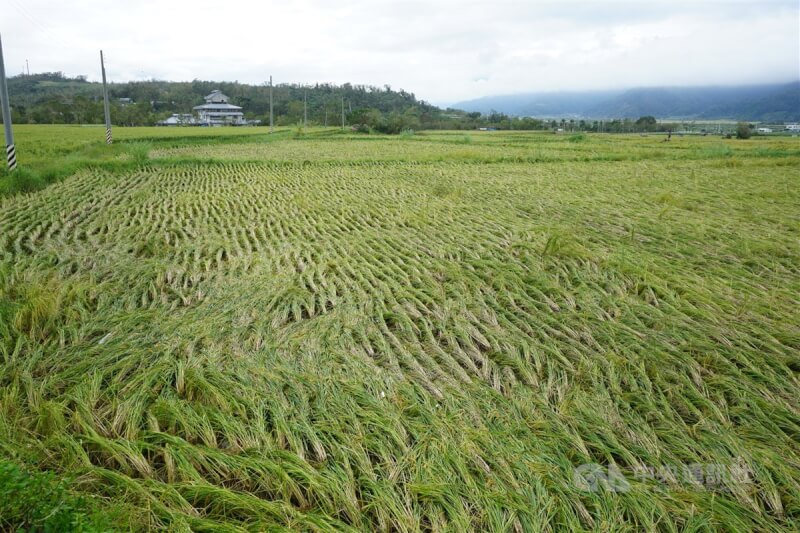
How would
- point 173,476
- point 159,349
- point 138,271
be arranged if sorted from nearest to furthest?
1. point 173,476
2. point 159,349
3. point 138,271

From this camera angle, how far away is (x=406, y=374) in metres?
3.33

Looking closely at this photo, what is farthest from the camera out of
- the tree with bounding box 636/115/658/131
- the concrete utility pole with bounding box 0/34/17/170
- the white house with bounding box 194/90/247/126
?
the white house with bounding box 194/90/247/126

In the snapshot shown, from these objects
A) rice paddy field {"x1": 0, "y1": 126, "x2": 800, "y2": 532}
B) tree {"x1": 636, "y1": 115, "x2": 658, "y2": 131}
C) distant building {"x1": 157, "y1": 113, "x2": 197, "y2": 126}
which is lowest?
rice paddy field {"x1": 0, "y1": 126, "x2": 800, "y2": 532}

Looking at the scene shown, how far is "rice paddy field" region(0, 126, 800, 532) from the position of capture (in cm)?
221

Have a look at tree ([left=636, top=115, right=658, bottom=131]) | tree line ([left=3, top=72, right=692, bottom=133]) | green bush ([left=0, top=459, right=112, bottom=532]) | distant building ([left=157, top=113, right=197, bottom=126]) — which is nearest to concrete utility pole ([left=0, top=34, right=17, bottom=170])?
green bush ([left=0, top=459, right=112, bottom=532])

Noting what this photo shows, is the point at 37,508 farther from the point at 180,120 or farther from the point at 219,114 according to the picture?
the point at 219,114

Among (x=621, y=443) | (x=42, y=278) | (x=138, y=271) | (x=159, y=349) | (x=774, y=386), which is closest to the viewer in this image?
(x=621, y=443)

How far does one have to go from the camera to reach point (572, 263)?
561 cm

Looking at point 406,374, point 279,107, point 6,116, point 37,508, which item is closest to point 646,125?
point 279,107

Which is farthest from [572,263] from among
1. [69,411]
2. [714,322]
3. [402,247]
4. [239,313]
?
[69,411]

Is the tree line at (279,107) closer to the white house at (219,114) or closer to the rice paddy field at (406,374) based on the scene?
the white house at (219,114)

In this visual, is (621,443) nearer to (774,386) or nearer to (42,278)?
(774,386)

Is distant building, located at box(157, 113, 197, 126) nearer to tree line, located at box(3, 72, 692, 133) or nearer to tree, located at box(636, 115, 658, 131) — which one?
tree line, located at box(3, 72, 692, 133)

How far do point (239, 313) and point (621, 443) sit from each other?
3328 millimetres
